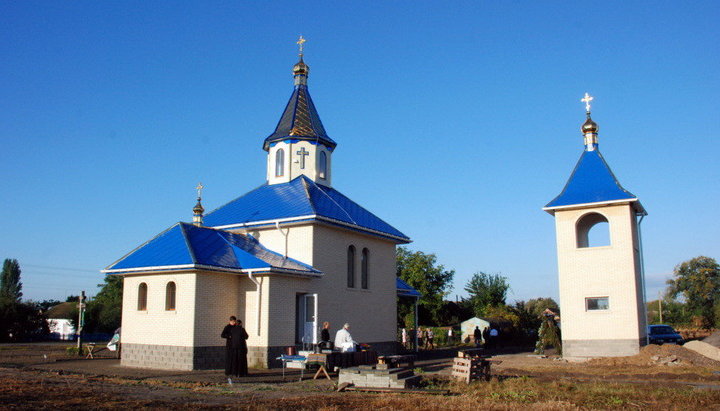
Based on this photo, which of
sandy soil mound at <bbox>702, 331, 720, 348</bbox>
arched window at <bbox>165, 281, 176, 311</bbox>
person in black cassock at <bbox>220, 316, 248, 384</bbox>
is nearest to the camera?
person in black cassock at <bbox>220, 316, 248, 384</bbox>

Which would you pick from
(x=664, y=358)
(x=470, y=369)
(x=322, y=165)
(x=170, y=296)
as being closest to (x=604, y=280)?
(x=664, y=358)

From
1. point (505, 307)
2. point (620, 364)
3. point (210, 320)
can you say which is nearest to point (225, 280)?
point (210, 320)

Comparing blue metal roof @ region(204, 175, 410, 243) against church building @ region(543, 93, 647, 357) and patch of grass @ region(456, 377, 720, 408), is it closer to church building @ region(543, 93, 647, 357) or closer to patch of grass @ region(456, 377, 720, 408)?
church building @ region(543, 93, 647, 357)

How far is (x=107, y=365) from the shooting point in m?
18.1

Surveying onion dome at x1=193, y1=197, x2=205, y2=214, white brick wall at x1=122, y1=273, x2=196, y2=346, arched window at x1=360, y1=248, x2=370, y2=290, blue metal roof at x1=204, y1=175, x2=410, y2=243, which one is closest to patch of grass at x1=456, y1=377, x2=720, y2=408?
white brick wall at x1=122, y1=273, x2=196, y2=346

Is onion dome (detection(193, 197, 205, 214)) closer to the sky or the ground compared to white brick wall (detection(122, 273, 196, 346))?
closer to the sky

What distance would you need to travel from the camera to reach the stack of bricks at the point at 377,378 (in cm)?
1253

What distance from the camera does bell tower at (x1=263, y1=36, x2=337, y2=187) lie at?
77.2ft

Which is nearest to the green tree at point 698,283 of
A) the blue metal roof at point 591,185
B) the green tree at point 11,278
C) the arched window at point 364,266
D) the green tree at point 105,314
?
the blue metal roof at point 591,185

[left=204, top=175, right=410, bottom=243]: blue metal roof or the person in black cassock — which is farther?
[left=204, top=175, right=410, bottom=243]: blue metal roof

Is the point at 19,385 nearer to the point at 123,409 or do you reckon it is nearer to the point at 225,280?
the point at 123,409

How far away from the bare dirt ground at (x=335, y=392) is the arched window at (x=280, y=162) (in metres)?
8.92

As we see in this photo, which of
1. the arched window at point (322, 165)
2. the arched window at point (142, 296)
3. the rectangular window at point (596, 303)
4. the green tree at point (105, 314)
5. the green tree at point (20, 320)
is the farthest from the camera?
the green tree at point (105, 314)

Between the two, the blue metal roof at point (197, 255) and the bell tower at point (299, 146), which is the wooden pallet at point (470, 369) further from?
the bell tower at point (299, 146)
